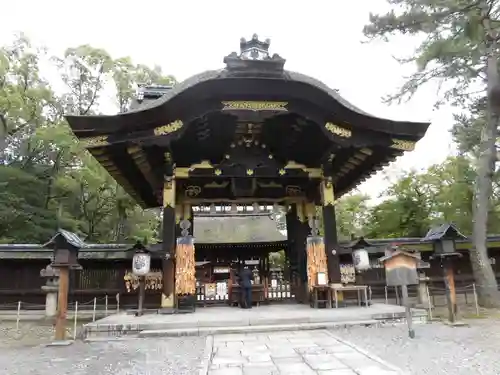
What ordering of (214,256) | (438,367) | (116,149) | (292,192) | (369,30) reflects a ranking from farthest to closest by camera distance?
(214,256) → (369,30) → (292,192) → (116,149) → (438,367)

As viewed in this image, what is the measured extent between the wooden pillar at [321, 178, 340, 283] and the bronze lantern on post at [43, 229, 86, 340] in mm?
5649

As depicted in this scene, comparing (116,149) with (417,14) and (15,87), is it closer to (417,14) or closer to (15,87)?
(417,14)

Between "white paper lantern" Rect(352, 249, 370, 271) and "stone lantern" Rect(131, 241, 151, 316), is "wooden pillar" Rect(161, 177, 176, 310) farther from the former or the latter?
"white paper lantern" Rect(352, 249, 370, 271)

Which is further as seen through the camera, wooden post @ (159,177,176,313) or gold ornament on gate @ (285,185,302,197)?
gold ornament on gate @ (285,185,302,197)

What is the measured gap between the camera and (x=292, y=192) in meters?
11.9

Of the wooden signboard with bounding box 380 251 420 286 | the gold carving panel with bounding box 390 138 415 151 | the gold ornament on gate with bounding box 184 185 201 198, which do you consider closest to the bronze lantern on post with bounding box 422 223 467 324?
the wooden signboard with bounding box 380 251 420 286

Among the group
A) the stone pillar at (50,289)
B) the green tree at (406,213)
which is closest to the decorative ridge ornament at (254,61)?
the stone pillar at (50,289)

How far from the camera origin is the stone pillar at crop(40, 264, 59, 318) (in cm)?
1117

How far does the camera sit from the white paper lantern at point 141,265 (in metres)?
8.87

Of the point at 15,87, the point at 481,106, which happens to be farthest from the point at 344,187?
the point at 15,87

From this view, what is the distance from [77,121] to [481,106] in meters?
13.8

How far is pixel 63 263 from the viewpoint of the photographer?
6934 mm

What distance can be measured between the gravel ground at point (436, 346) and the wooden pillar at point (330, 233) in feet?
7.52

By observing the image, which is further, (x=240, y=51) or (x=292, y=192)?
(x=292, y=192)
